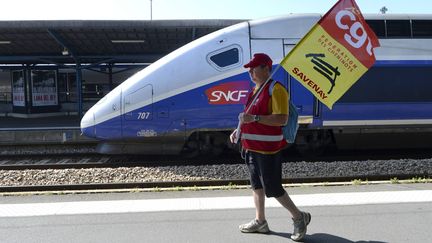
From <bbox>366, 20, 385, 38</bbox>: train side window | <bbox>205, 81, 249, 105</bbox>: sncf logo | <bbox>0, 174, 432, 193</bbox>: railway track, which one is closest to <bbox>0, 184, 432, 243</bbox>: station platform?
<bbox>0, 174, 432, 193</bbox>: railway track

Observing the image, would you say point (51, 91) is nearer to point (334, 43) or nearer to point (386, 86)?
point (386, 86)

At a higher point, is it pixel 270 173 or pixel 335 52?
pixel 335 52

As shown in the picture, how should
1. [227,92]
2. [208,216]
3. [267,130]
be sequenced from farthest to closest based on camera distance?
[227,92] → [208,216] → [267,130]

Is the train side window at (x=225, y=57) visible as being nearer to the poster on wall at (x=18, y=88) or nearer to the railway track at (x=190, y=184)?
the railway track at (x=190, y=184)

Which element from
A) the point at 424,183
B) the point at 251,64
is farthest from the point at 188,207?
the point at 424,183

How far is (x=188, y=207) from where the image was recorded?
5.52 meters

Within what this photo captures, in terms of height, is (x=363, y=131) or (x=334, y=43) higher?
(x=334, y=43)

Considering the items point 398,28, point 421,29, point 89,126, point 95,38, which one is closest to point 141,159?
point 89,126

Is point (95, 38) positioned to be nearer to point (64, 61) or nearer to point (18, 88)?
point (64, 61)

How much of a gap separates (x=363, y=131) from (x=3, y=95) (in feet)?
71.4

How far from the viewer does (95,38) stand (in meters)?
17.4

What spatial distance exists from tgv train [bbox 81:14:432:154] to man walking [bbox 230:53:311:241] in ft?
15.1

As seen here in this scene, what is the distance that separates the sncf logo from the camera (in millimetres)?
8833

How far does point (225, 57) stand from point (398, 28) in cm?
341
